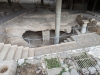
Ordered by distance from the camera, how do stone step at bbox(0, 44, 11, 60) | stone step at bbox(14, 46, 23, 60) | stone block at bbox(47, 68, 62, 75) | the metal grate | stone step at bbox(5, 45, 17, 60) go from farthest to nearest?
stone step at bbox(14, 46, 23, 60) → stone step at bbox(5, 45, 17, 60) → stone step at bbox(0, 44, 11, 60) → the metal grate → stone block at bbox(47, 68, 62, 75)

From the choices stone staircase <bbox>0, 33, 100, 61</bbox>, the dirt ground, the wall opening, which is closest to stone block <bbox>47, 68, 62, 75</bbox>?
the dirt ground

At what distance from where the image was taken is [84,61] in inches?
188

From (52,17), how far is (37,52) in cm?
605

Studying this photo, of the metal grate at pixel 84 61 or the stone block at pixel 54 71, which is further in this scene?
the metal grate at pixel 84 61

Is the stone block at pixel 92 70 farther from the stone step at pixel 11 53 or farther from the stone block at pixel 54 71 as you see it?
the stone step at pixel 11 53

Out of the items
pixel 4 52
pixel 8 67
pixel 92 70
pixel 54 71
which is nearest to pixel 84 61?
pixel 92 70

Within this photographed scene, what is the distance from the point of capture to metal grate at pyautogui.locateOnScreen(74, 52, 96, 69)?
4.58 metres

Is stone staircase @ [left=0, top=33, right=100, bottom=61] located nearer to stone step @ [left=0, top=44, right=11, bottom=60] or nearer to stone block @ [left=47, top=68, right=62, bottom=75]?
stone step @ [left=0, top=44, right=11, bottom=60]

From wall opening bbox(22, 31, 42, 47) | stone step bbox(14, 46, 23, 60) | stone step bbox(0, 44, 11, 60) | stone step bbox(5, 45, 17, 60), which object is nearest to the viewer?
stone step bbox(0, 44, 11, 60)

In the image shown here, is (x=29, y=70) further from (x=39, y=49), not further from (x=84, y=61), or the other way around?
(x=84, y=61)

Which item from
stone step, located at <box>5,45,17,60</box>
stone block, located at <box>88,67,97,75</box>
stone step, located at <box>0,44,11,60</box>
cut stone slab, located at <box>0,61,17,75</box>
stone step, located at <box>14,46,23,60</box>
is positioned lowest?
stone block, located at <box>88,67,97,75</box>

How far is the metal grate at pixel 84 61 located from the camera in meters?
4.58

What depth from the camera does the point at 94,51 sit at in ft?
17.5

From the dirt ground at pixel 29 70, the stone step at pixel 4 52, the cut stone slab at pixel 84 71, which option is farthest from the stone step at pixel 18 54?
the cut stone slab at pixel 84 71
